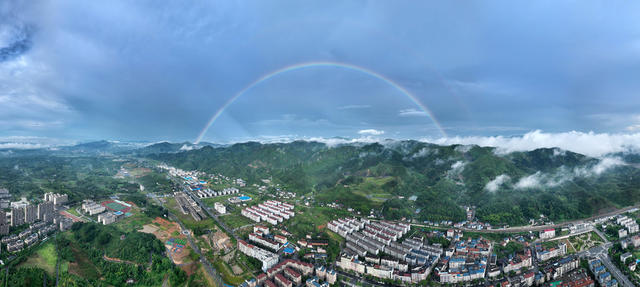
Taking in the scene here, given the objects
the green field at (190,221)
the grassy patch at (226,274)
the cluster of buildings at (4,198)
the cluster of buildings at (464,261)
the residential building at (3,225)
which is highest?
the cluster of buildings at (4,198)

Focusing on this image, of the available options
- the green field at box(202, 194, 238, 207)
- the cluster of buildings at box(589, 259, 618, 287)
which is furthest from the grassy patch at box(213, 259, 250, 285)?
the cluster of buildings at box(589, 259, 618, 287)

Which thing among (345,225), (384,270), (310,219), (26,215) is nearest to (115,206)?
(26,215)

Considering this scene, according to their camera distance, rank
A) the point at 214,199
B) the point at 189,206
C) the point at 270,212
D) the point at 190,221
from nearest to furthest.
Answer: the point at 190,221 → the point at 270,212 → the point at 189,206 → the point at 214,199

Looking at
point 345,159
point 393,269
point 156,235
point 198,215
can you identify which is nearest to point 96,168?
point 198,215

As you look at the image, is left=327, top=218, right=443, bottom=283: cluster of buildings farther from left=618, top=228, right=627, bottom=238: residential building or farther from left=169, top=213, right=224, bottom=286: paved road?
left=618, top=228, right=627, bottom=238: residential building

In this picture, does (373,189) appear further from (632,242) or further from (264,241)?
(632,242)

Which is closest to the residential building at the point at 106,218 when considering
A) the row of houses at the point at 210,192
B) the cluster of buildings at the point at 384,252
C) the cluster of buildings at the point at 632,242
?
the row of houses at the point at 210,192

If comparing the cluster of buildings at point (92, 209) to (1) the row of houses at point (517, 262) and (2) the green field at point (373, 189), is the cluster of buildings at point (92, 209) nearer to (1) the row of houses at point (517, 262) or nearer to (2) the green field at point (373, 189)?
(2) the green field at point (373, 189)
